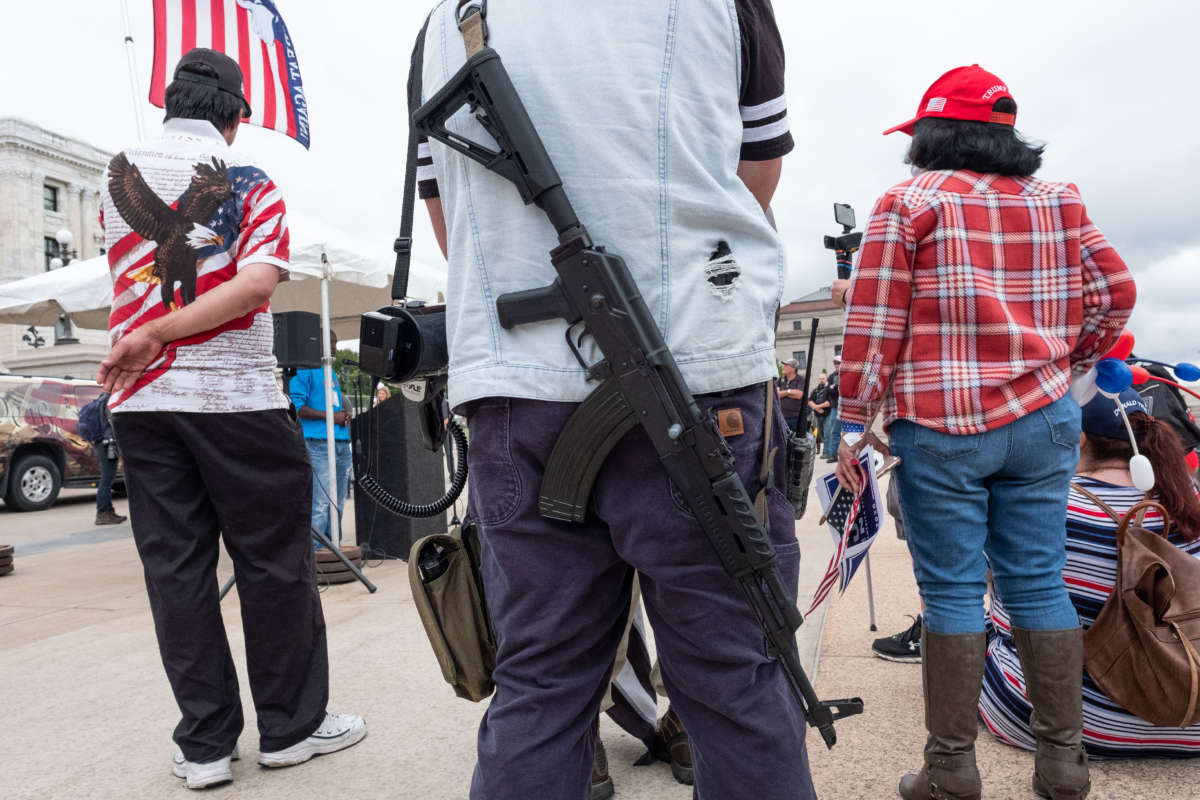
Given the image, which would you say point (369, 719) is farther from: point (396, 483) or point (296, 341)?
point (396, 483)

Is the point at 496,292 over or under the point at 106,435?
over

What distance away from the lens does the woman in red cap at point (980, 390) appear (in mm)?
1991

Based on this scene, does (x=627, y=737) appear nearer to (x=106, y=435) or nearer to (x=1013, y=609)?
(x=1013, y=609)

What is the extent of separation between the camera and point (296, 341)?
491 cm

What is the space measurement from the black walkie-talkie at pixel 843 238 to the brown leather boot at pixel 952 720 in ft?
4.00

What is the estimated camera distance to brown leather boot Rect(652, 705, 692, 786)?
2.19 metres

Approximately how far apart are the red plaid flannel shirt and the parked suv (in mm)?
12465

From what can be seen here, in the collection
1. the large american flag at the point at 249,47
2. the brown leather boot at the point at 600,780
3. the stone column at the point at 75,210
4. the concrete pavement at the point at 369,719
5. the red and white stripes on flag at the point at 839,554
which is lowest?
the concrete pavement at the point at 369,719

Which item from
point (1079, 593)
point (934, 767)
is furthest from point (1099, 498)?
point (934, 767)

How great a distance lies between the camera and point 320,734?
247 cm

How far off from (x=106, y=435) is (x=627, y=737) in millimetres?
8608

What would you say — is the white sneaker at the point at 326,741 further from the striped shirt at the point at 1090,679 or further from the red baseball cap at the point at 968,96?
the red baseball cap at the point at 968,96

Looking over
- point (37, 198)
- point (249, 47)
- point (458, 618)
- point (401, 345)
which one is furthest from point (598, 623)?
point (37, 198)

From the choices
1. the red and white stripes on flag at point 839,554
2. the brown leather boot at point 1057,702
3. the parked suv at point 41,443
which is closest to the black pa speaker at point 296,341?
the red and white stripes on flag at point 839,554
